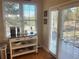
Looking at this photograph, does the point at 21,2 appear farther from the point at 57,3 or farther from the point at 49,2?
the point at 57,3

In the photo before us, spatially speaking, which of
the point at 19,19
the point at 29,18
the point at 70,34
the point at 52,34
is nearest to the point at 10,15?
the point at 19,19

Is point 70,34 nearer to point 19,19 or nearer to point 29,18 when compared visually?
point 29,18

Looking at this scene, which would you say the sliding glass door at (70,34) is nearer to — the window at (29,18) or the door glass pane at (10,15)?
the window at (29,18)

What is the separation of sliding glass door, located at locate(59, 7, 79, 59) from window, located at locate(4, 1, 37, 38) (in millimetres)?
1813

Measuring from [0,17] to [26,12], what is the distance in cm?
115

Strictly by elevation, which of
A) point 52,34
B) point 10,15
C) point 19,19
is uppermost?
point 10,15

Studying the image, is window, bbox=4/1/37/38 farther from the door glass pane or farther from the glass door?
the glass door

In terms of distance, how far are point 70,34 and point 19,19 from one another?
94.6 inches

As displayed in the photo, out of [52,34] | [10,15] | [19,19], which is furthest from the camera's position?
[19,19]

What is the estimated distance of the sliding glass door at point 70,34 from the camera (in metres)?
2.63

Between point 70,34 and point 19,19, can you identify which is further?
point 19,19

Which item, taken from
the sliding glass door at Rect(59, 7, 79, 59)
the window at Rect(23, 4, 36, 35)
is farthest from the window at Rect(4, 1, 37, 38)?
the sliding glass door at Rect(59, 7, 79, 59)

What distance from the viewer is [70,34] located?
2879 mm

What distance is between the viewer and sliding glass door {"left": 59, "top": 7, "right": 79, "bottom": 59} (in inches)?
103
